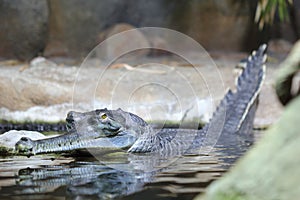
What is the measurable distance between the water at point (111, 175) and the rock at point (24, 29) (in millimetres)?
5794

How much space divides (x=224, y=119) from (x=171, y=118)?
33.4 inches

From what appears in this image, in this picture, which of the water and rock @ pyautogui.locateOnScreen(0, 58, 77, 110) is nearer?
the water

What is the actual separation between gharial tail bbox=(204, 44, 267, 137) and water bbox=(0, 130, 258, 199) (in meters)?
1.19

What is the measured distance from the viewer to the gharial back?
15.7 feet

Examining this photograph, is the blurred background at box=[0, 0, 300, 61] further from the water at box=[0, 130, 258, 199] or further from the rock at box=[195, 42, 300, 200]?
the rock at box=[195, 42, 300, 200]

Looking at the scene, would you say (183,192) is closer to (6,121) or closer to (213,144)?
(213,144)

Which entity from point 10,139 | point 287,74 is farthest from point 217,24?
point 287,74

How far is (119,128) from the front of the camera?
4449mm

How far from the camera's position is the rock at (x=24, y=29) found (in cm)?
991

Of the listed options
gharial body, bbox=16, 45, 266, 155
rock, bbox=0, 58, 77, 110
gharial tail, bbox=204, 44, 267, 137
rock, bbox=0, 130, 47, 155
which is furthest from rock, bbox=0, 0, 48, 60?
rock, bbox=0, 130, 47, 155

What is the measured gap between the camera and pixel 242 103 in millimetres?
6336

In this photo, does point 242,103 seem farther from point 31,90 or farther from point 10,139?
point 10,139

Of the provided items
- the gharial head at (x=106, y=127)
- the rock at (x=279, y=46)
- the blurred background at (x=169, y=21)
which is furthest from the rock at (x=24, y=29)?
the gharial head at (x=106, y=127)

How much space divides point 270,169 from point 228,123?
4175mm
